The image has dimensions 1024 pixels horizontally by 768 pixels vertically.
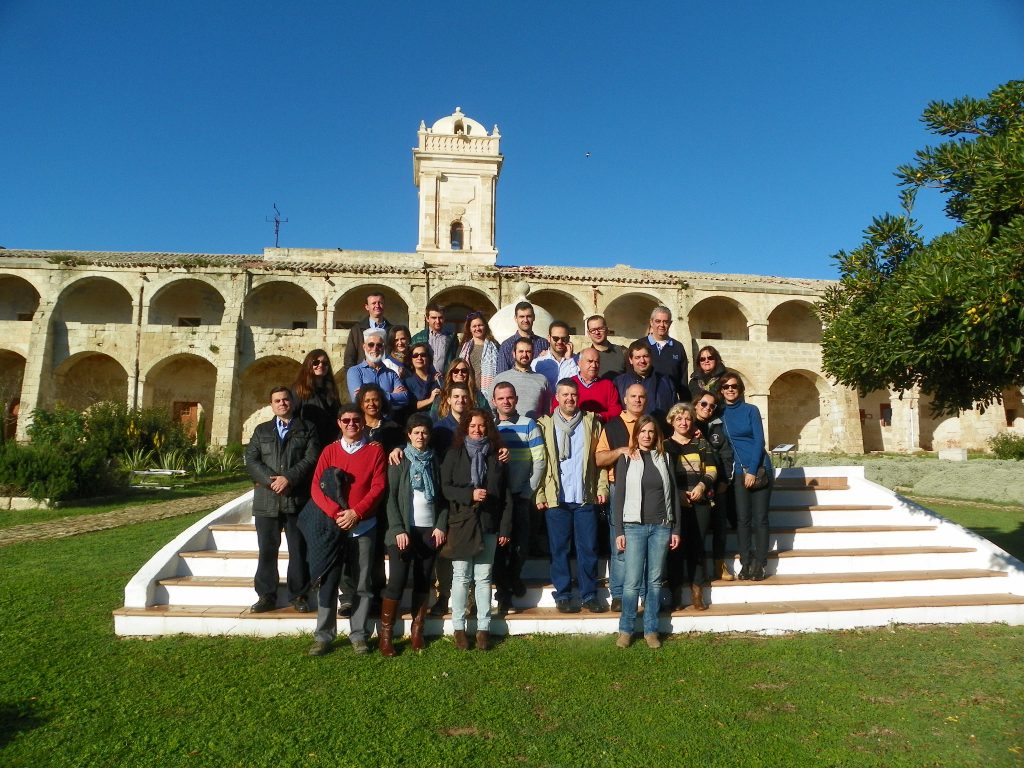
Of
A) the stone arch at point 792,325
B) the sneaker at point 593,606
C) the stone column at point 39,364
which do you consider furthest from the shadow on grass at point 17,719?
the stone arch at point 792,325

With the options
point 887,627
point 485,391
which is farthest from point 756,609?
point 485,391

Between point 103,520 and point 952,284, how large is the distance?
39.6 feet

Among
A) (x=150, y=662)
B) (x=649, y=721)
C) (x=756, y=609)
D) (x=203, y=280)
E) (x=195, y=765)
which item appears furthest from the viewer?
(x=203, y=280)

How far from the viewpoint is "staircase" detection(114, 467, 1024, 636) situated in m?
4.89

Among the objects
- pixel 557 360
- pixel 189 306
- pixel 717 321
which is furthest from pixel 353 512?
pixel 717 321

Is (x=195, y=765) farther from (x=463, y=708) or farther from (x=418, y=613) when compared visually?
(x=418, y=613)

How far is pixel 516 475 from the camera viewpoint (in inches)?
196

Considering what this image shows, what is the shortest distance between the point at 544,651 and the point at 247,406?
2334cm

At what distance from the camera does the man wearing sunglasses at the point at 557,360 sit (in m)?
6.16

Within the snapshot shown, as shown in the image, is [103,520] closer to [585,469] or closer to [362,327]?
[362,327]

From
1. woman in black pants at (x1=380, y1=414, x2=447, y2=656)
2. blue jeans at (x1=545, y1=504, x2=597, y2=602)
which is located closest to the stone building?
blue jeans at (x1=545, y1=504, x2=597, y2=602)

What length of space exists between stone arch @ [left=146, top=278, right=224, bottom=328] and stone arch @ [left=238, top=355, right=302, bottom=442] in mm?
2920

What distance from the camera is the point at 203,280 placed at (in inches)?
953

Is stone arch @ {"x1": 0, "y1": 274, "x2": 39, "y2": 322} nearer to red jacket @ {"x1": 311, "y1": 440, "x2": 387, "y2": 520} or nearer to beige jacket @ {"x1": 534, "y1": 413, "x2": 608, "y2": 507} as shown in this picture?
red jacket @ {"x1": 311, "y1": 440, "x2": 387, "y2": 520}
